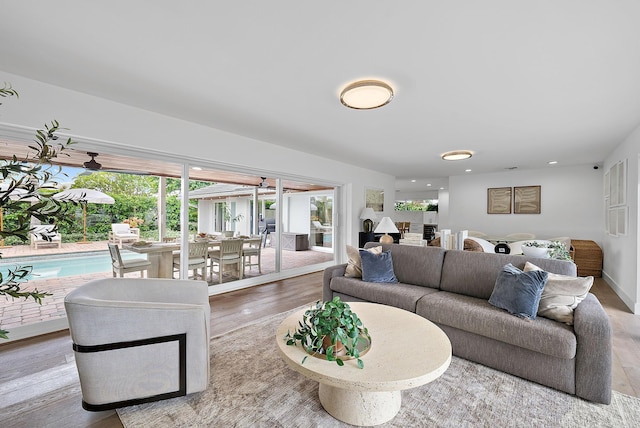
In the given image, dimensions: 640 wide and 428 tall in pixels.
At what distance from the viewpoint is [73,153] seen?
3080mm

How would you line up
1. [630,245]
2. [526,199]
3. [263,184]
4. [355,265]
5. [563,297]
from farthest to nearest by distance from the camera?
[526,199] < [263,184] < [630,245] < [355,265] < [563,297]

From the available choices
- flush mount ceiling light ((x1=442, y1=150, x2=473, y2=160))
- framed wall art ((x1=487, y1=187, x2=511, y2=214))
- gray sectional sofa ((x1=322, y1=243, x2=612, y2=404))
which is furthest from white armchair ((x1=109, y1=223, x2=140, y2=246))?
framed wall art ((x1=487, y1=187, x2=511, y2=214))

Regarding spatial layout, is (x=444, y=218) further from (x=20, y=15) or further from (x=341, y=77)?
(x=20, y=15)

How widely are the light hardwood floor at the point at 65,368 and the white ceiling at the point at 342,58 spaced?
2.46 meters

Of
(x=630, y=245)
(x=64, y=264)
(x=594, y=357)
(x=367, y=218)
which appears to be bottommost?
(x=594, y=357)

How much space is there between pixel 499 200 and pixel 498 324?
635 cm

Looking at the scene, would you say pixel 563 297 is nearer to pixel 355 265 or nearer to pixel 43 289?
pixel 355 265

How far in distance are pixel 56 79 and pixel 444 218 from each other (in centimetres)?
1090

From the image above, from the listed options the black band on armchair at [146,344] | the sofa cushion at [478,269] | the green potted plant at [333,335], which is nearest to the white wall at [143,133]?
the black band on armchair at [146,344]

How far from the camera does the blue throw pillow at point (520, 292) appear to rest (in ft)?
7.07

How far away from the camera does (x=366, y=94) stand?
8.43ft

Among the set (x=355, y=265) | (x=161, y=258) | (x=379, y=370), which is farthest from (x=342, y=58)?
(x=161, y=258)

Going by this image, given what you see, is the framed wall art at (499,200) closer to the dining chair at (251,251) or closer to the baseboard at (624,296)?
the baseboard at (624,296)

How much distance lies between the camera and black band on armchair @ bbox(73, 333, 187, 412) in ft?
5.43
